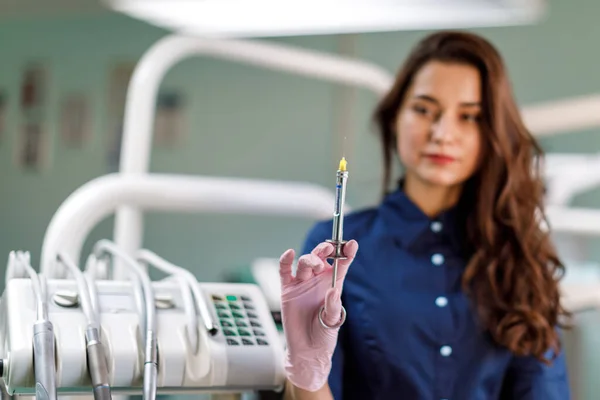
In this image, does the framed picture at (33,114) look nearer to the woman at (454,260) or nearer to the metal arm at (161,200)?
the metal arm at (161,200)

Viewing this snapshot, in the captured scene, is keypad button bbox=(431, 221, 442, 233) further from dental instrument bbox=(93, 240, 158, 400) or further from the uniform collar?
dental instrument bbox=(93, 240, 158, 400)

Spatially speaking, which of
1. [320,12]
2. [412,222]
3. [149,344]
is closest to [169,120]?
[320,12]

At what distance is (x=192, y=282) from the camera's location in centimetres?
81

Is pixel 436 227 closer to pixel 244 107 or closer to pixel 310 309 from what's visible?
pixel 310 309

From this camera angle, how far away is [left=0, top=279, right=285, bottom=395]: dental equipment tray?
0.68m

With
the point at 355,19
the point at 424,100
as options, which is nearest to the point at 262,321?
the point at 424,100

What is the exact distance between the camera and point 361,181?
275 centimetres

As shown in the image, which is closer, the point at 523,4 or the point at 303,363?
the point at 303,363

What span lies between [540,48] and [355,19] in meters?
1.11

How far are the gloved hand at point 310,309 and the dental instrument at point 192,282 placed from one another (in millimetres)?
72

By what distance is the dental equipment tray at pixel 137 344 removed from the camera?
675mm

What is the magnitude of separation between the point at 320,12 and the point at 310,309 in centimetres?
122

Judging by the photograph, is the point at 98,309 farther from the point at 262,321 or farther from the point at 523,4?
the point at 523,4

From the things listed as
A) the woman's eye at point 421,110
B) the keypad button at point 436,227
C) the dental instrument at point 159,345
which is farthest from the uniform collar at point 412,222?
the dental instrument at point 159,345
